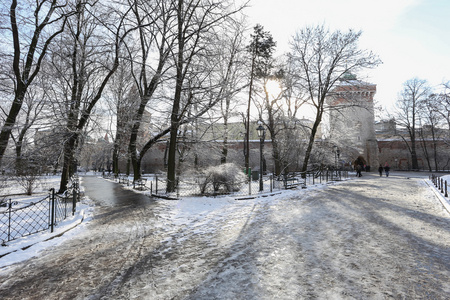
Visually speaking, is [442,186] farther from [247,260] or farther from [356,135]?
[356,135]

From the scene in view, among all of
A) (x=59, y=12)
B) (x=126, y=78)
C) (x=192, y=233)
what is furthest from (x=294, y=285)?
(x=126, y=78)

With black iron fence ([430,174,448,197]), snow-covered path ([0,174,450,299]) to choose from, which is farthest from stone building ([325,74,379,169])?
snow-covered path ([0,174,450,299])

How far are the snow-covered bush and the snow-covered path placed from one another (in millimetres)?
5291

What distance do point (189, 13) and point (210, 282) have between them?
45.7 feet

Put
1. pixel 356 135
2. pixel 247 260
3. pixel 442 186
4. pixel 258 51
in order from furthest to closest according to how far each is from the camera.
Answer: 1. pixel 356 135
2. pixel 258 51
3. pixel 442 186
4. pixel 247 260

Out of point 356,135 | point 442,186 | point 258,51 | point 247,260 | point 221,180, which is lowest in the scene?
point 247,260

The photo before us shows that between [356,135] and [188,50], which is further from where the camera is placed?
[356,135]

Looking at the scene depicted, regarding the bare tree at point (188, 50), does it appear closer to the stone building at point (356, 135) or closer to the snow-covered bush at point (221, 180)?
the snow-covered bush at point (221, 180)

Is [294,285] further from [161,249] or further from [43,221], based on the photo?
[43,221]

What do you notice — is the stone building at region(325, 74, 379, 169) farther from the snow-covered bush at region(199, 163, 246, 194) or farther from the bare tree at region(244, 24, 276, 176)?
the snow-covered bush at region(199, 163, 246, 194)

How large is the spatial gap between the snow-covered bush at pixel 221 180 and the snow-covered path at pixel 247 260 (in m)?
5.29

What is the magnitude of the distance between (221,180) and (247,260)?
911 centimetres

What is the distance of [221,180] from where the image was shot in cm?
1355

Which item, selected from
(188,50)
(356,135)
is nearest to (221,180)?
(188,50)
